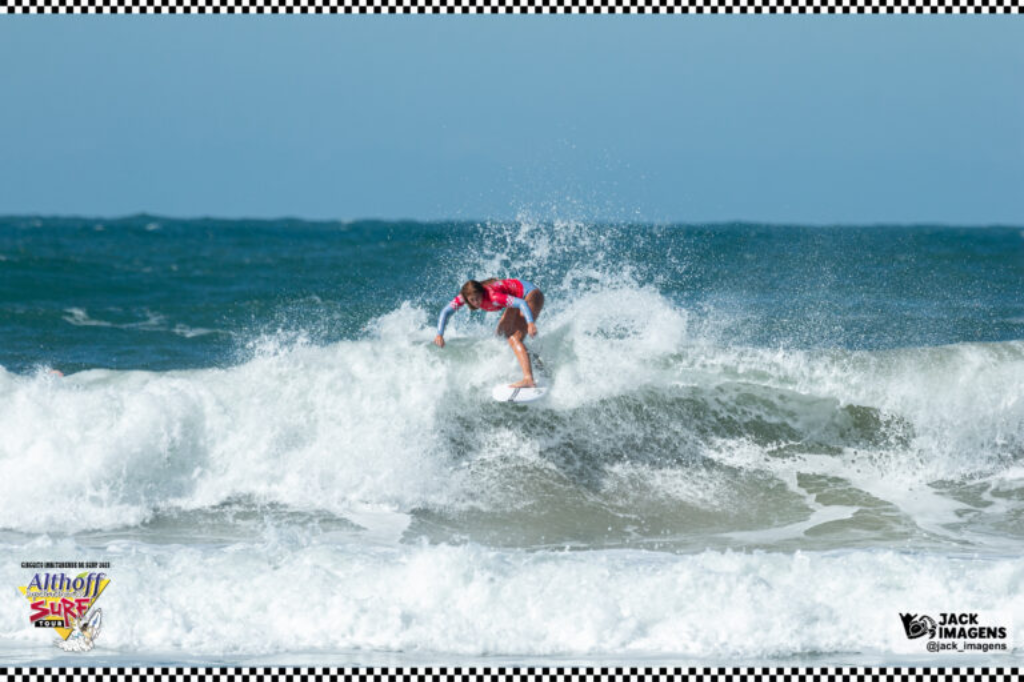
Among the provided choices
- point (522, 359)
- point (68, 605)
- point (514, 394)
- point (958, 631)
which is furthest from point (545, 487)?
point (68, 605)

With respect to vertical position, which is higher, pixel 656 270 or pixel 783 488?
pixel 656 270

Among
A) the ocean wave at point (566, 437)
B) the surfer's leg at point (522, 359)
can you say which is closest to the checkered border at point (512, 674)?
the ocean wave at point (566, 437)

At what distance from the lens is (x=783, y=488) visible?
938 centimetres

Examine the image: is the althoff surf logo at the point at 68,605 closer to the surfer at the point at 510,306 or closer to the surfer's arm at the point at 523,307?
the surfer at the point at 510,306

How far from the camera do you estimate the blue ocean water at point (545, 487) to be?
20.3 feet

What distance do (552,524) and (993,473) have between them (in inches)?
165

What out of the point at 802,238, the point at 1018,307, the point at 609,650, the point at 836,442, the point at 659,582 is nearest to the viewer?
the point at 609,650

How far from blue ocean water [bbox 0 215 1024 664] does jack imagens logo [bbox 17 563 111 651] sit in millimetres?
96

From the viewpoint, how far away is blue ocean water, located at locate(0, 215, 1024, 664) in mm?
6195

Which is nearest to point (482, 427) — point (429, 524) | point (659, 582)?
point (429, 524)

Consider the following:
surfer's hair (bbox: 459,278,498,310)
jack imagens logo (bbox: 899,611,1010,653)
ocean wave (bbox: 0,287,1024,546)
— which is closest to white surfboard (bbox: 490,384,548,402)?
ocean wave (bbox: 0,287,1024,546)

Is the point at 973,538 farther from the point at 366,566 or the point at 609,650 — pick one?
the point at 366,566

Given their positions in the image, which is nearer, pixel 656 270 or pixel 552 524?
pixel 552 524

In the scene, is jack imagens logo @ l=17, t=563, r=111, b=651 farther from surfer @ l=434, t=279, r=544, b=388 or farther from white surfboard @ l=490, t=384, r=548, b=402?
white surfboard @ l=490, t=384, r=548, b=402
